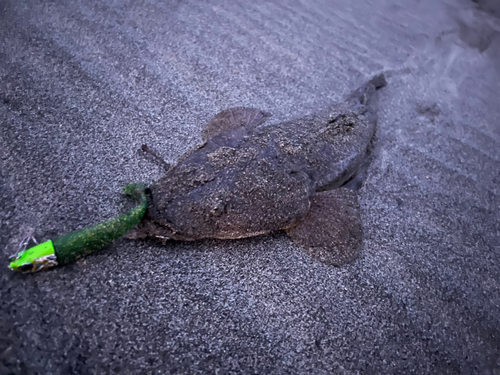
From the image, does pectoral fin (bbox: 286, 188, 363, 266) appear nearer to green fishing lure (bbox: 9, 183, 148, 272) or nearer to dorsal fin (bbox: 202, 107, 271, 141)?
dorsal fin (bbox: 202, 107, 271, 141)

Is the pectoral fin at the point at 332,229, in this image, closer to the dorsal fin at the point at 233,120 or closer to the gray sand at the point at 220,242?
the gray sand at the point at 220,242

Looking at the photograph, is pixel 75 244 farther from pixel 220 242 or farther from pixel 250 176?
pixel 250 176

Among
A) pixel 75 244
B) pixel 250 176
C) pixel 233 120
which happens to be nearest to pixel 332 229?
pixel 250 176

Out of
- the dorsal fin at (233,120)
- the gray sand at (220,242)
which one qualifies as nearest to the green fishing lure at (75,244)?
the gray sand at (220,242)

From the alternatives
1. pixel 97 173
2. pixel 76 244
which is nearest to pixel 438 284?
pixel 76 244

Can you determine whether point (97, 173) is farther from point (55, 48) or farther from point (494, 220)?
point (494, 220)

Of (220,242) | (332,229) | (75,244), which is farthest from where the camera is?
(332,229)

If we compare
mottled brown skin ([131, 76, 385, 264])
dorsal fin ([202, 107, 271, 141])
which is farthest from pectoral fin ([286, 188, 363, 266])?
dorsal fin ([202, 107, 271, 141])
